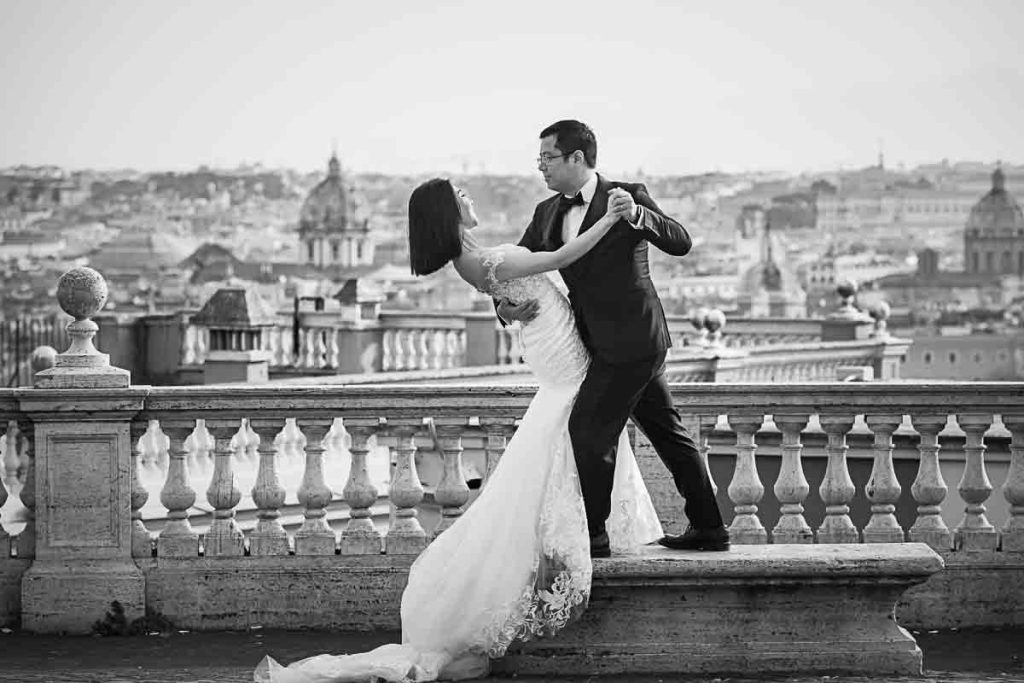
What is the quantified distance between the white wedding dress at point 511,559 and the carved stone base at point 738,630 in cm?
18

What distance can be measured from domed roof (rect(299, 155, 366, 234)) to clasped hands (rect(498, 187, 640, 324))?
12962 cm

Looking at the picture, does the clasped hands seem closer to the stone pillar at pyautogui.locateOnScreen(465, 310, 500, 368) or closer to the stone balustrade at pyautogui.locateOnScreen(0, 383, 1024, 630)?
the stone balustrade at pyautogui.locateOnScreen(0, 383, 1024, 630)

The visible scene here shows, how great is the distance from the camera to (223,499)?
885 centimetres

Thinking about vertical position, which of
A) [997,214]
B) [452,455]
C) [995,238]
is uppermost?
[997,214]

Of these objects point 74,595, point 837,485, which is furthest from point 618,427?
point 74,595

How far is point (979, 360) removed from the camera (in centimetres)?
9781

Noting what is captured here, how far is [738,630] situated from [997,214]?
138 meters

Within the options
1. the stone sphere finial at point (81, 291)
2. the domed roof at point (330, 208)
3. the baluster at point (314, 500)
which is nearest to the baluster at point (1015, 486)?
the baluster at point (314, 500)

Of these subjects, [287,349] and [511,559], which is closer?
[511,559]

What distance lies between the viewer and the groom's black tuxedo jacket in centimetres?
742

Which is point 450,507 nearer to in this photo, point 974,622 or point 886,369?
Result: point 974,622

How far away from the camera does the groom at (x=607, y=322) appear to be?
292 inches

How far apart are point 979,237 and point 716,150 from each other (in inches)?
794

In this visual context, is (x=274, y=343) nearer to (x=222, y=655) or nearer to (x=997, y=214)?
(x=222, y=655)
